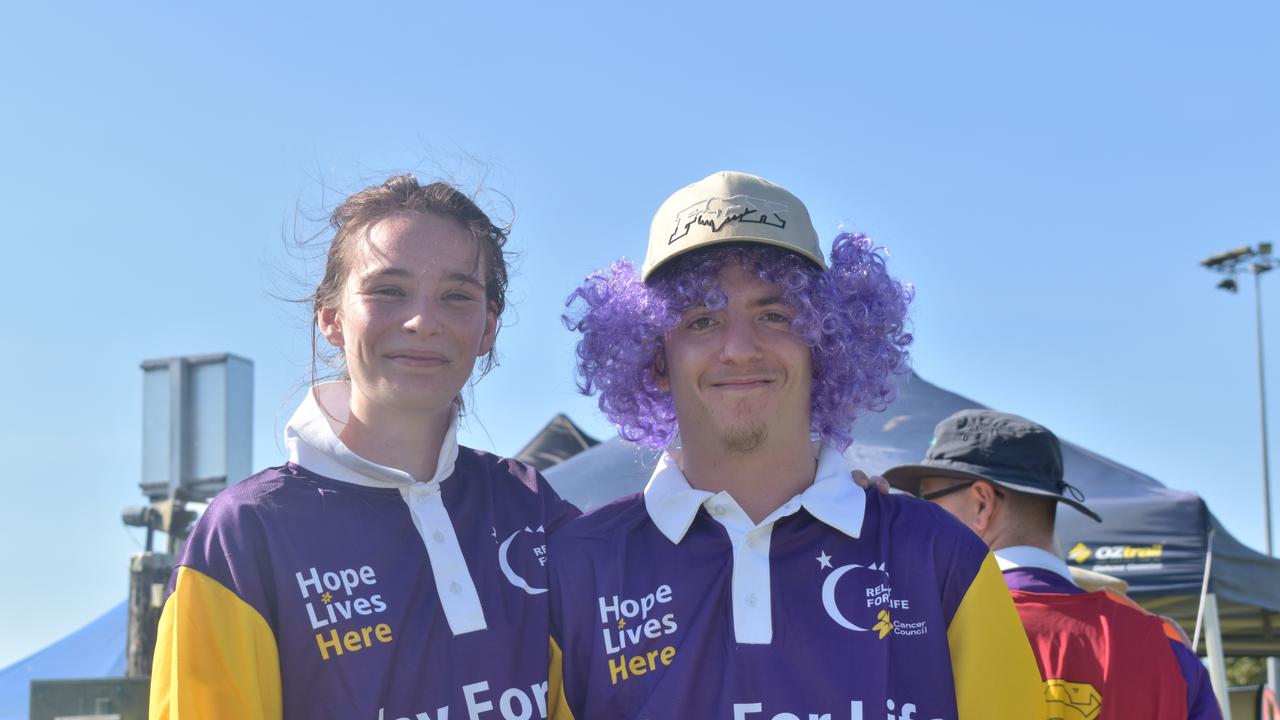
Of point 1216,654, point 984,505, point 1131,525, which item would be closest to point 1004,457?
point 984,505

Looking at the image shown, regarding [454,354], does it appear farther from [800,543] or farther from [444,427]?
[800,543]

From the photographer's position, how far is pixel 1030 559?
3.75m

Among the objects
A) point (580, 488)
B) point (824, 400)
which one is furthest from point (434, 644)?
point (580, 488)

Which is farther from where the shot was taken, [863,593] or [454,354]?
[454,354]

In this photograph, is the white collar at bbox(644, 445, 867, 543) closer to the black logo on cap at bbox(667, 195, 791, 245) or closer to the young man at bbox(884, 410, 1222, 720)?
the black logo on cap at bbox(667, 195, 791, 245)

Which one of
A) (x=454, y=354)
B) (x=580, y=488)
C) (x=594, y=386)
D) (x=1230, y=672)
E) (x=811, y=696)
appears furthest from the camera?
(x=1230, y=672)

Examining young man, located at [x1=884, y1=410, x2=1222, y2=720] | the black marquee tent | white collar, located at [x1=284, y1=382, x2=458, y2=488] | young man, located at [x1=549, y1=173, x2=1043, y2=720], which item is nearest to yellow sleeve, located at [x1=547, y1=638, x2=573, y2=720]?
young man, located at [x1=549, y1=173, x2=1043, y2=720]

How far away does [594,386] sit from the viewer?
3391 mm

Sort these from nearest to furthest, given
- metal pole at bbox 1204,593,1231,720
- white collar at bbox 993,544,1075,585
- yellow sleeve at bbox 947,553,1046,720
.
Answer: yellow sleeve at bbox 947,553,1046,720, white collar at bbox 993,544,1075,585, metal pole at bbox 1204,593,1231,720

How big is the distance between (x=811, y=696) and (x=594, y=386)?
3.91 ft

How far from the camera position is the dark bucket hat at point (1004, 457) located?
3.89m

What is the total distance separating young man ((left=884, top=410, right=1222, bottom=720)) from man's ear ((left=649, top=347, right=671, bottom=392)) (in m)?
1.04

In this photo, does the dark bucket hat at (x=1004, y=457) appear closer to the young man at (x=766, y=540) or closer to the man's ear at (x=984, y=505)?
the man's ear at (x=984, y=505)

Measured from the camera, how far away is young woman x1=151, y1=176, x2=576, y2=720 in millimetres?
2471
